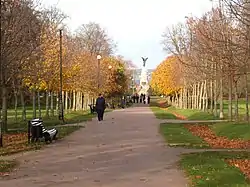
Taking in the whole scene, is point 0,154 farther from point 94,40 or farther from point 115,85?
point 94,40

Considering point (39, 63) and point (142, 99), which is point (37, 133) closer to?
point (39, 63)

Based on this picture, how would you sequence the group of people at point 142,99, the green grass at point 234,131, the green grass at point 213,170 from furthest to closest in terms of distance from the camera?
the group of people at point 142,99 → the green grass at point 234,131 → the green grass at point 213,170

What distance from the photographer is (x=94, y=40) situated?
3479 inches

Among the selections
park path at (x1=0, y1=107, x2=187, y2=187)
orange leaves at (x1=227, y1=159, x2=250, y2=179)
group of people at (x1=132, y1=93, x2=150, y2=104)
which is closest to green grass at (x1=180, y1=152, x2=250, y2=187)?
orange leaves at (x1=227, y1=159, x2=250, y2=179)

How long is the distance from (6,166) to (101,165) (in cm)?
252

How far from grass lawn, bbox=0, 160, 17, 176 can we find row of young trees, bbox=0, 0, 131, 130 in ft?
22.1

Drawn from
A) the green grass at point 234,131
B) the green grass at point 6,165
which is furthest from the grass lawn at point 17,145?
the green grass at point 234,131

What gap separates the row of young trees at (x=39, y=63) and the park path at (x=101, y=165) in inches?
186

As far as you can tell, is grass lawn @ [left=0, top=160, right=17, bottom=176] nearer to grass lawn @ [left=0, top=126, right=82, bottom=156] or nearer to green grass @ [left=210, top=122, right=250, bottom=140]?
grass lawn @ [left=0, top=126, right=82, bottom=156]

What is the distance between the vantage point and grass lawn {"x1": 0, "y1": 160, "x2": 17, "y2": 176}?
522 inches

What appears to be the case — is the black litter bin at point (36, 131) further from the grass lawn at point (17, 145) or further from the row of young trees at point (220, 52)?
the row of young trees at point (220, 52)

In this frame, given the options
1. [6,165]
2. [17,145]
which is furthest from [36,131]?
[6,165]

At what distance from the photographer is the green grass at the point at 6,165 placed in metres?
13.4

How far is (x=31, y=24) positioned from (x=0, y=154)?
9.08 metres
